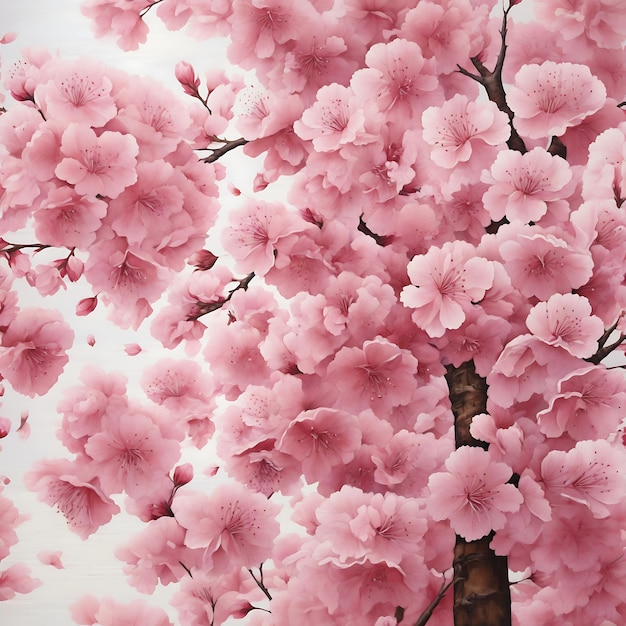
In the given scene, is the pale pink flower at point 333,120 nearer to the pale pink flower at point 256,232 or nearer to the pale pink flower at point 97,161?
the pale pink flower at point 256,232

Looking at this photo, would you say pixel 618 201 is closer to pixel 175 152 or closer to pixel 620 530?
pixel 620 530

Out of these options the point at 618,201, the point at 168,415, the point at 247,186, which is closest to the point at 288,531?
the point at 168,415

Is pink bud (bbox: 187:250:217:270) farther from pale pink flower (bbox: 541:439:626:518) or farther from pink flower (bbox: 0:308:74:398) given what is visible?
pale pink flower (bbox: 541:439:626:518)

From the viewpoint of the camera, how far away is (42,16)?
1382 mm

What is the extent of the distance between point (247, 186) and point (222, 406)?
364mm

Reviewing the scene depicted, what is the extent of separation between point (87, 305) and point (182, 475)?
1.04 ft

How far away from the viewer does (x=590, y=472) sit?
1.18 metres

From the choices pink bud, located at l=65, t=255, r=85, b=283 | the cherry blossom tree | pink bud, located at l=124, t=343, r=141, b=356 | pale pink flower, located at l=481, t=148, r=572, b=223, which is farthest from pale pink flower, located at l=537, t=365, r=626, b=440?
pink bud, located at l=65, t=255, r=85, b=283

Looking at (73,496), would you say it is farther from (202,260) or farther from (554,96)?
(554,96)

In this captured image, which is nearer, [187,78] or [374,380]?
[374,380]

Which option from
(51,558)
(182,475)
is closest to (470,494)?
(182,475)

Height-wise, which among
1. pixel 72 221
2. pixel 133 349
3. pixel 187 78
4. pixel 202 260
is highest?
pixel 187 78

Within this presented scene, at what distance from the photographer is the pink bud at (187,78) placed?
1.35 meters

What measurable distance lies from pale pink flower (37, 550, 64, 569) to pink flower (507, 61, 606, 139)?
1.01 metres
